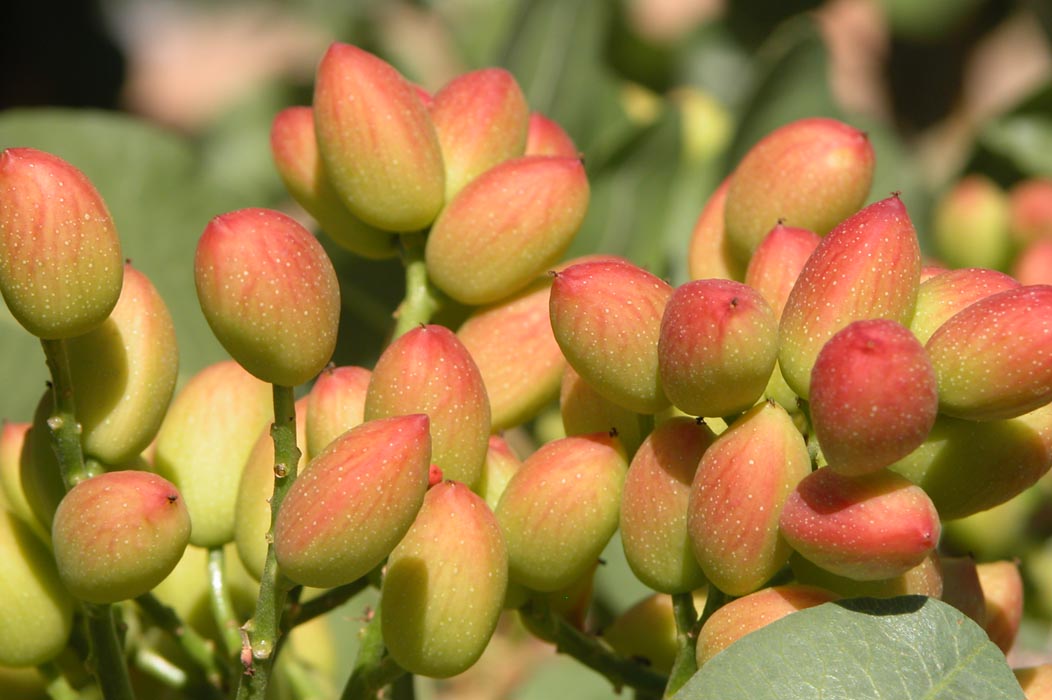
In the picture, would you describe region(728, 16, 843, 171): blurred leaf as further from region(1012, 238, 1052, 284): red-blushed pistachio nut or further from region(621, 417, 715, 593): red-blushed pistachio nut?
region(621, 417, 715, 593): red-blushed pistachio nut

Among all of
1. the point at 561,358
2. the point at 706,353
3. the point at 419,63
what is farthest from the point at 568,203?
the point at 419,63

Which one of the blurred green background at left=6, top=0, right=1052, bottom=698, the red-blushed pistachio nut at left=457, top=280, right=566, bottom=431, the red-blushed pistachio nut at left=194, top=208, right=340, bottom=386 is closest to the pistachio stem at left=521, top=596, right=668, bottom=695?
the red-blushed pistachio nut at left=457, top=280, right=566, bottom=431

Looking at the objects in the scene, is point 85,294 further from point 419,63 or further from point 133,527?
point 419,63

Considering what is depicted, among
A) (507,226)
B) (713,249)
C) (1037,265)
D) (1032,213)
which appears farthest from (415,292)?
(1032,213)

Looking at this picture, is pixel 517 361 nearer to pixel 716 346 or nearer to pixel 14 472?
pixel 716 346

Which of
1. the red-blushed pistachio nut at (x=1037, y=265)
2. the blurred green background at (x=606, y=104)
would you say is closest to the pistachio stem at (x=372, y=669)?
the blurred green background at (x=606, y=104)
